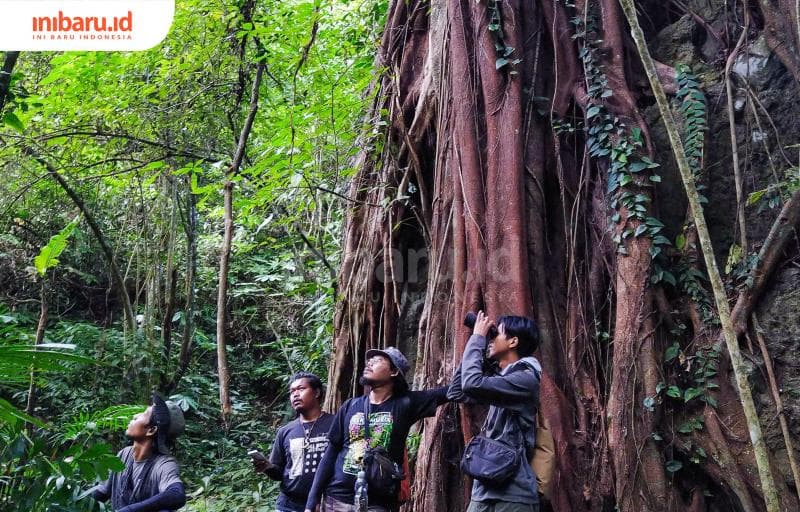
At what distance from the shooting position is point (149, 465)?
350 cm

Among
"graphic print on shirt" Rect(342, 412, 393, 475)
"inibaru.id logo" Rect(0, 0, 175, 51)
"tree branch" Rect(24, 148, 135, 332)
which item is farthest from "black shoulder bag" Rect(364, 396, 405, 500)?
"tree branch" Rect(24, 148, 135, 332)

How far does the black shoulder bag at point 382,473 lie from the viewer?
3.45m

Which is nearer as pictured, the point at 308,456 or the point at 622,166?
the point at 308,456

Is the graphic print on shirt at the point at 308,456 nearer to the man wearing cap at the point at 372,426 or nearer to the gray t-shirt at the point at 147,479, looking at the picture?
the man wearing cap at the point at 372,426

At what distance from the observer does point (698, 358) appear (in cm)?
394

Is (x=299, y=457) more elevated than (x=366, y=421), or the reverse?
(x=366, y=421)

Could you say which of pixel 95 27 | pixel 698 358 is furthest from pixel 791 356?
pixel 95 27

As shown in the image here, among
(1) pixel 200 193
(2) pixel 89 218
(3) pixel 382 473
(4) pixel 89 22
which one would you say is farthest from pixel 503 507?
(1) pixel 200 193

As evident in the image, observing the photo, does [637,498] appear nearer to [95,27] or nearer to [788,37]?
[788,37]

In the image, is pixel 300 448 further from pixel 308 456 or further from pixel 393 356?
pixel 393 356

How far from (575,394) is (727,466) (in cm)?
83

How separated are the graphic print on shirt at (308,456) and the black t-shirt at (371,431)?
30 centimetres

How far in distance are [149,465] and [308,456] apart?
0.88 m

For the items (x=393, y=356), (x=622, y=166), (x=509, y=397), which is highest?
(x=622, y=166)
